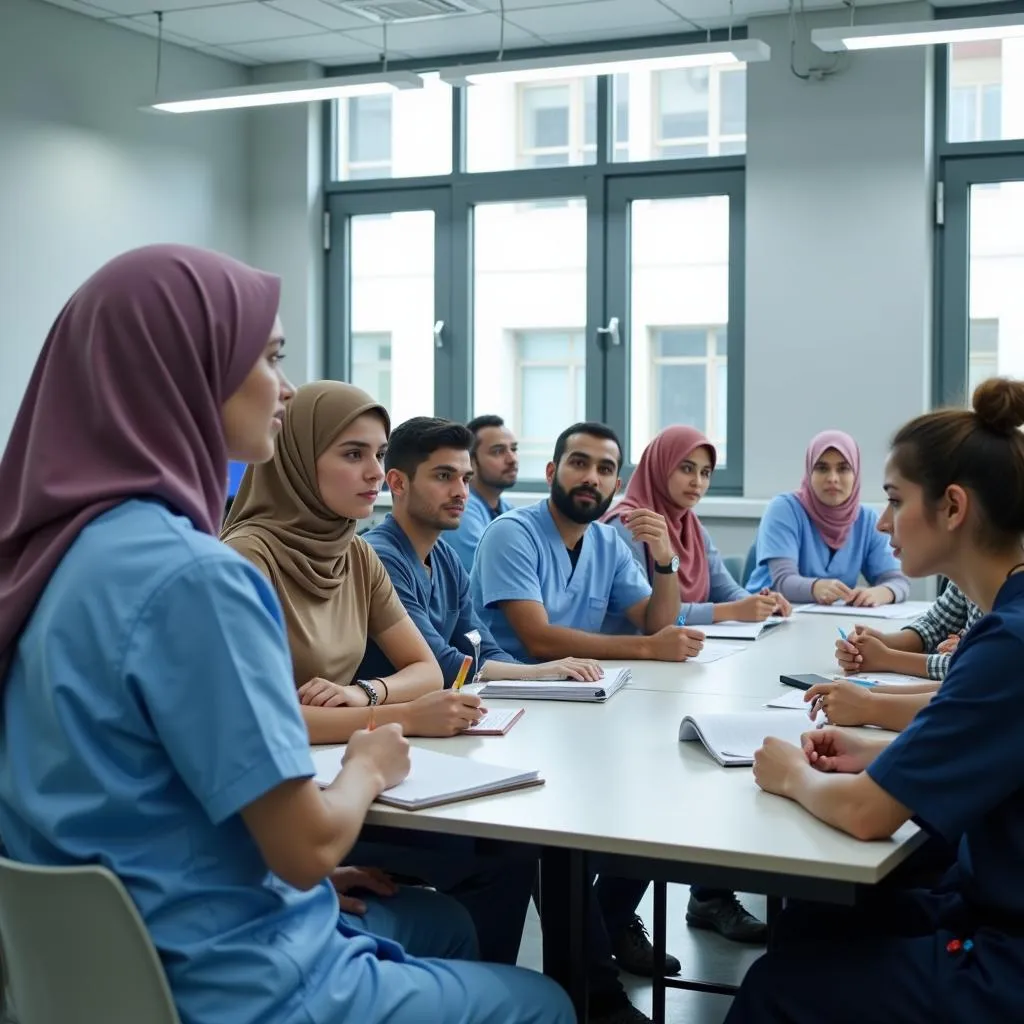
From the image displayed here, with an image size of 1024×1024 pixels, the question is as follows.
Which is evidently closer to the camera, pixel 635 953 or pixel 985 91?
pixel 635 953

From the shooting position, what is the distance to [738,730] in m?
2.26

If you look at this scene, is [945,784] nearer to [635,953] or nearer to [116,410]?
[116,410]

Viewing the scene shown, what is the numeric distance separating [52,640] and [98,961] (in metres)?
0.34

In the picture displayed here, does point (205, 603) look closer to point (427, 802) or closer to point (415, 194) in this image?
point (427, 802)

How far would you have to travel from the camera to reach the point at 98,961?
1399 mm

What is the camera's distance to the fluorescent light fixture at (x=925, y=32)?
5012mm

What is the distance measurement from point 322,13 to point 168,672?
546 centimetres

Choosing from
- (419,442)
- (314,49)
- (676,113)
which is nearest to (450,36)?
(314,49)

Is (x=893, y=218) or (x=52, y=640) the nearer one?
(x=52, y=640)

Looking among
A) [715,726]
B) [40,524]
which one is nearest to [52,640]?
[40,524]

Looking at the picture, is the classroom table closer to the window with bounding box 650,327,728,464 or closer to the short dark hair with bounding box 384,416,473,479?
the short dark hair with bounding box 384,416,473,479

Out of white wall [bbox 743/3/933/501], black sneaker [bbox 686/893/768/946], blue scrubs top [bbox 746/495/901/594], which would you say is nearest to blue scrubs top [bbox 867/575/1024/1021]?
black sneaker [bbox 686/893/768/946]

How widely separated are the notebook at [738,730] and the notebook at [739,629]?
133 cm

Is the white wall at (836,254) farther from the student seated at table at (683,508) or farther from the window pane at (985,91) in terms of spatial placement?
the student seated at table at (683,508)
